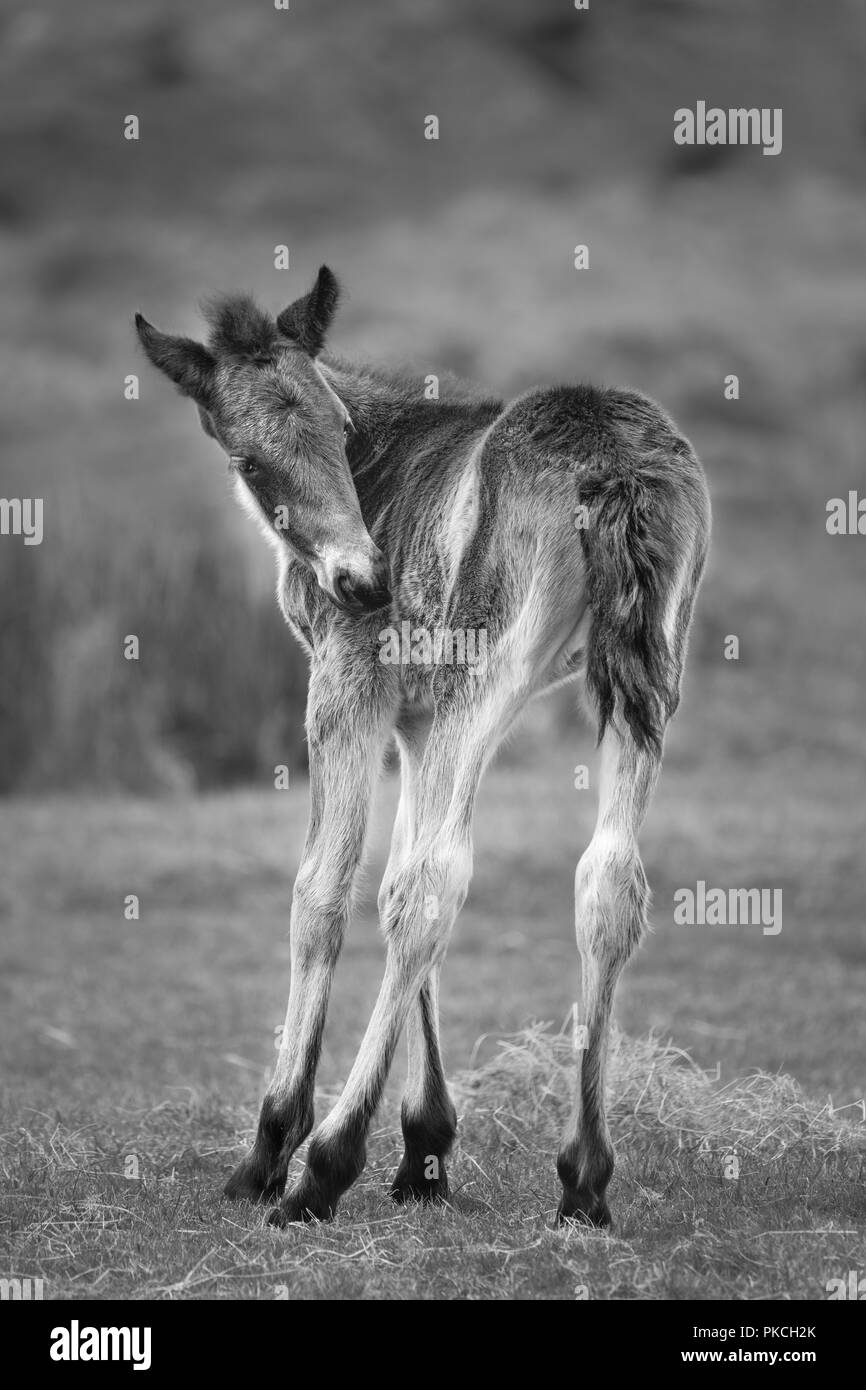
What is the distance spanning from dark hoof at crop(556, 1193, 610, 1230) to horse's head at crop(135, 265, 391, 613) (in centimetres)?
230

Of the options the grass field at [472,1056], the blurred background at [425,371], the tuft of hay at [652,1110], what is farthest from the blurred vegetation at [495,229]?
the tuft of hay at [652,1110]

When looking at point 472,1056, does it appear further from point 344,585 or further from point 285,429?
point 285,429

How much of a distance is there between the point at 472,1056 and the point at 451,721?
3.00 m

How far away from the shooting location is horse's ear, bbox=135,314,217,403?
20.5 ft

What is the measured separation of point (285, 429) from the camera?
19.9ft

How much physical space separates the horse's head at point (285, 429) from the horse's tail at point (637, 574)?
85 cm

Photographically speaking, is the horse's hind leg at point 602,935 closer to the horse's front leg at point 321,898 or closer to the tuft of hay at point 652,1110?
the horse's front leg at point 321,898

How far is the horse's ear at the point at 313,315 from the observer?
6.40 m
